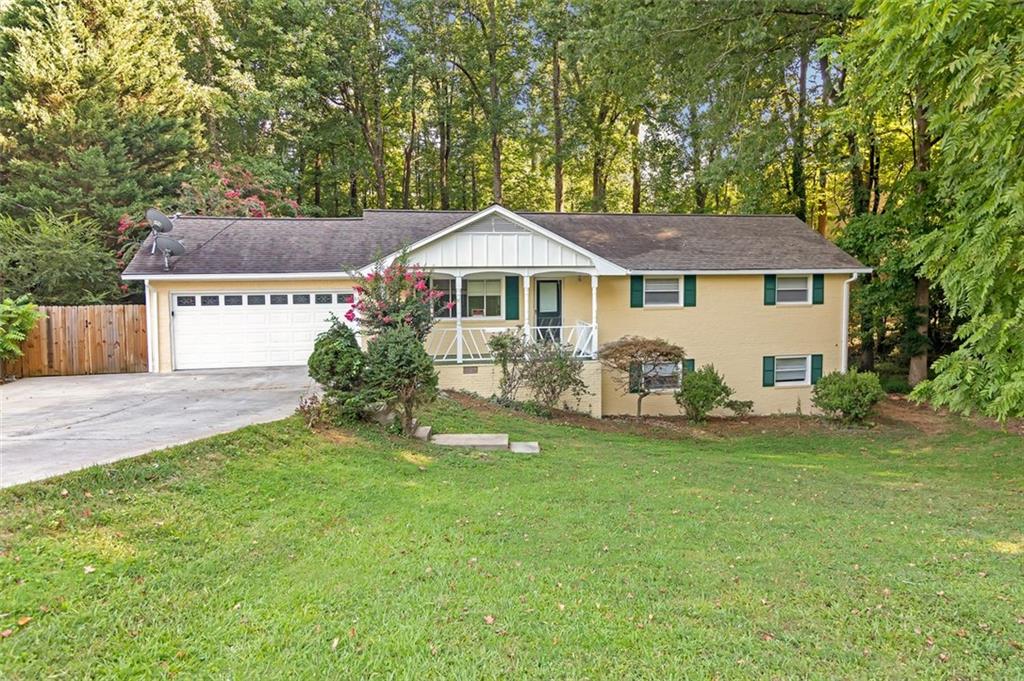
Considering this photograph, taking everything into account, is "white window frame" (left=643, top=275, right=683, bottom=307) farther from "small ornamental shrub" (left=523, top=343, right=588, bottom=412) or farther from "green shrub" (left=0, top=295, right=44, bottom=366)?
"green shrub" (left=0, top=295, right=44, bottom=366)

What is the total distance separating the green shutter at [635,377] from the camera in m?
13.6

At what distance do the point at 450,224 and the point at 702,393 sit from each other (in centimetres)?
822

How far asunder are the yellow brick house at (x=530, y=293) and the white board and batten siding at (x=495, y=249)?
3cm

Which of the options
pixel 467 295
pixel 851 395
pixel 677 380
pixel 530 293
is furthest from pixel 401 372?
pixel 851 395

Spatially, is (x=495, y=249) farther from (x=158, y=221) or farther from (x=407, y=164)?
(x=407, y=164)

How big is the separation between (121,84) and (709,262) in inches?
823

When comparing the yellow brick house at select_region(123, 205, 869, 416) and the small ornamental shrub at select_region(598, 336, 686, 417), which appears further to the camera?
the yellow brick house at select_region(123, 205, 869, 416)

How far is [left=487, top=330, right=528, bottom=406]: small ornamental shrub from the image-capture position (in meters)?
12.8

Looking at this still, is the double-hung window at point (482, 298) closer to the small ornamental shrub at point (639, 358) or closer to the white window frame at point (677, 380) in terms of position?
the small ornamental shrub at point (639, 358)

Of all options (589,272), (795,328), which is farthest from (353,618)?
(795,328)

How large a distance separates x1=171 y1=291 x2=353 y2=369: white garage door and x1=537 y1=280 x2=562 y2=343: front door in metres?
4.99

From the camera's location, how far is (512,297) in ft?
48.9

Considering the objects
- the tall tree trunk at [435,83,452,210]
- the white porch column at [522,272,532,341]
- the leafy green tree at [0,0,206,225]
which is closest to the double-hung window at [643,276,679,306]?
the white porch column at [522,272,532,341]

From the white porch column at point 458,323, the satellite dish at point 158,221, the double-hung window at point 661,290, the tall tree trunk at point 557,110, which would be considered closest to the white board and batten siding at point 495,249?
the white porch column at point 458,323
